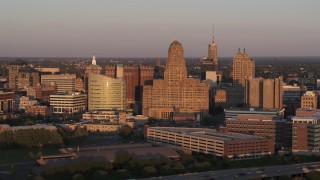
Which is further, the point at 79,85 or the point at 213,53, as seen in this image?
the point at 213,53

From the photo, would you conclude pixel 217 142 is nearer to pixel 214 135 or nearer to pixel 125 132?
pixel 214 135

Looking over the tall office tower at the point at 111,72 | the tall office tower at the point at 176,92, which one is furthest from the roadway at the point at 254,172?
the tall office tower at the point at 111,72

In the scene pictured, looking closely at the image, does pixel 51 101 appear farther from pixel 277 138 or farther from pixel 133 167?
pixel 133 167

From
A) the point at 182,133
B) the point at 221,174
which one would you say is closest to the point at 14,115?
the point at 182,133

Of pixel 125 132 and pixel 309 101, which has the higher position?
pixel 309 101

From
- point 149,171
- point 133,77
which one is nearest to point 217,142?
point 149,171

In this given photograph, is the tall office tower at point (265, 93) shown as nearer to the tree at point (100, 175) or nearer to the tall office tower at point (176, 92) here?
the tall office tower at point (176, 92)
